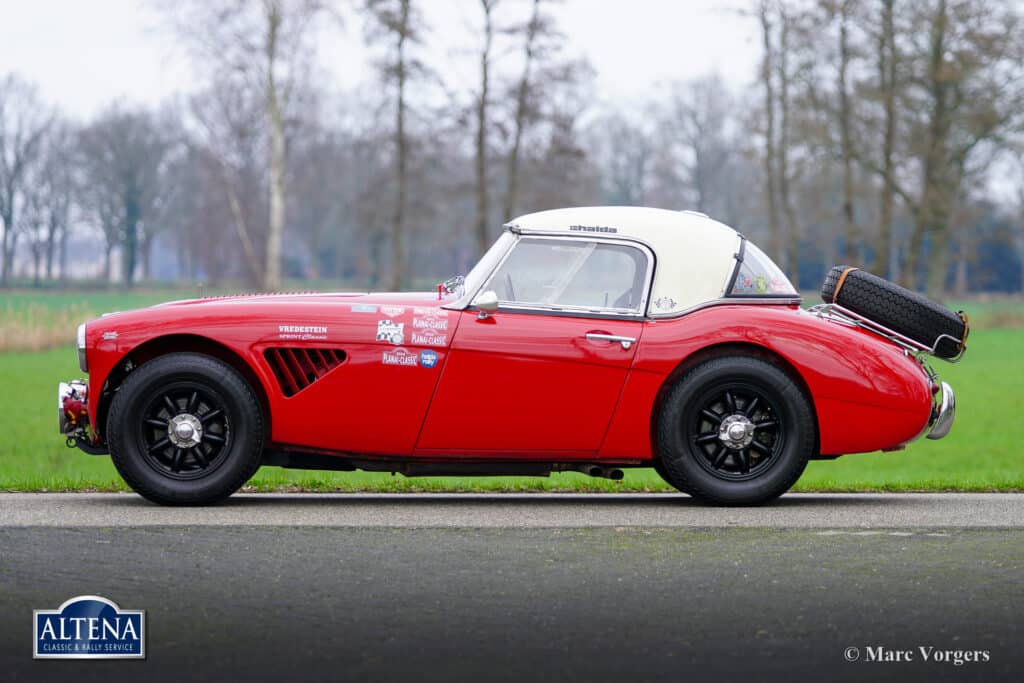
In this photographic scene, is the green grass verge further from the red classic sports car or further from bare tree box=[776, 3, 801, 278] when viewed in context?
bare tree box=[776, 3, 801, 278]

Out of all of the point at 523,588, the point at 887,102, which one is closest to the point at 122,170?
the point at 887,102

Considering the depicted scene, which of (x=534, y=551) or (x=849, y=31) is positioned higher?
(x=849, y=31)

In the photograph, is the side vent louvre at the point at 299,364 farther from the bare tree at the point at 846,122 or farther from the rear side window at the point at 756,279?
the bare tree at the point at 846,122

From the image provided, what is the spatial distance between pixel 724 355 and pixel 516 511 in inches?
56.6

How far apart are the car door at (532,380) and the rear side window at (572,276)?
0.08 m

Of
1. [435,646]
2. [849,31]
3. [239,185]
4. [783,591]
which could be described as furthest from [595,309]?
[239,185]

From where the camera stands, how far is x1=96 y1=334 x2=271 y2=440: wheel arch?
8.02 metres

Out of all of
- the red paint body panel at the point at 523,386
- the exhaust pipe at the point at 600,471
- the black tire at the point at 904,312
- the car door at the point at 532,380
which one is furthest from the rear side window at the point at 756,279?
the exhaust pipe at the point at 600,471

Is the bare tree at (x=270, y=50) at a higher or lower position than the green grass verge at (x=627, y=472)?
higher

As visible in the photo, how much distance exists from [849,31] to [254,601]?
137 ft

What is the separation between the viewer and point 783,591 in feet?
18.7

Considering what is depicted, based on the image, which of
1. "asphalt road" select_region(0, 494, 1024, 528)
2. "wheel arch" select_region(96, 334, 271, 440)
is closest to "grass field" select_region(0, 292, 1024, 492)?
"asphalt road" select_region(0, 494, 1024, 528)

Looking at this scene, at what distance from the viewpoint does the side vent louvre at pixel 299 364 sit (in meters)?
7.98

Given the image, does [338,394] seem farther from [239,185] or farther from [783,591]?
[239,185]
